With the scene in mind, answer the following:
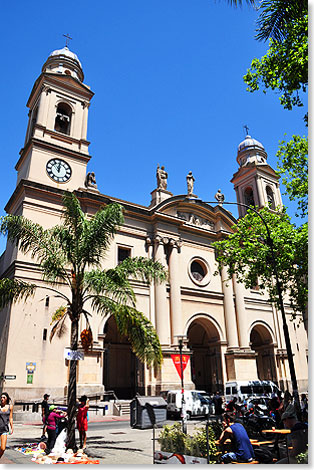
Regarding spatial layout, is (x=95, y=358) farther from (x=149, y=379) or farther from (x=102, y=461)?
(x=102, y=461)

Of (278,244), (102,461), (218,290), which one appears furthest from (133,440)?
(218,290)

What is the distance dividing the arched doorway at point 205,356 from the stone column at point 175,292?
3.17 metres

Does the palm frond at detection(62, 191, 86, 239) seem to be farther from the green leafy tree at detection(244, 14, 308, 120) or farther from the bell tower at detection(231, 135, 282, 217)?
the bell tower at detection(231, 135, 282, 217)

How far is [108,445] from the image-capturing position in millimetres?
11766

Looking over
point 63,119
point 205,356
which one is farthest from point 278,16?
point 205,356

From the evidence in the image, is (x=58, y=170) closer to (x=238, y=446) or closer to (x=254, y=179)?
(x=254, y=179)

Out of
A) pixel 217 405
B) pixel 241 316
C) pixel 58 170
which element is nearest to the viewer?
pixel 217 405

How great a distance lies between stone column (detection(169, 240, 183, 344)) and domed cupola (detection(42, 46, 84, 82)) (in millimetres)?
17142

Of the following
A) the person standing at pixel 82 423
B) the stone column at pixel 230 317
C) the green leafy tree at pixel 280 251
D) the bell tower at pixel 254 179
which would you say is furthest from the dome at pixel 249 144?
the person standing at pixel 82 423

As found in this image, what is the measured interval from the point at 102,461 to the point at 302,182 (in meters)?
15.0

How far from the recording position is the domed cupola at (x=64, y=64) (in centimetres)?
3167

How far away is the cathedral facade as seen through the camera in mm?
21484

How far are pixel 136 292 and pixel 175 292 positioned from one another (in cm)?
326

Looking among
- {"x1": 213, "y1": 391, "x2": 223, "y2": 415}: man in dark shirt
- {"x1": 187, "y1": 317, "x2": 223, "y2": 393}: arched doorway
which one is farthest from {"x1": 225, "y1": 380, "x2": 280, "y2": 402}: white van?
{"x1": 187, "y1": 317, "x2": 223, "y2": 393}: arched doorway
